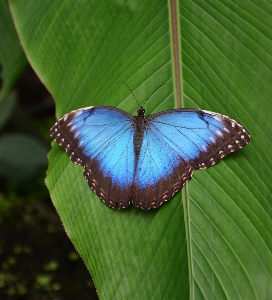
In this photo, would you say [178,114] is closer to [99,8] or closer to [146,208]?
[146,208]

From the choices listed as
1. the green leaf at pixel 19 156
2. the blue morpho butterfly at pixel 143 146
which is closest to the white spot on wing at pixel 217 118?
the blue morpho butterfly at pixel 143 146

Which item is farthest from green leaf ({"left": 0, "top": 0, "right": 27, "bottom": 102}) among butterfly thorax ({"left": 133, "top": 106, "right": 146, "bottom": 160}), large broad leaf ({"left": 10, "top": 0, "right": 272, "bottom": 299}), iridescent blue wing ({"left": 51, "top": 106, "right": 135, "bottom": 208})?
butterfly thorax ({"left": 133, "top": 106, "right": 146, "bottom": 160})

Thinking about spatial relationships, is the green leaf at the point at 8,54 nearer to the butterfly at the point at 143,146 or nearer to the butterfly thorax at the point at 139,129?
the butterfly at the point at 143,146

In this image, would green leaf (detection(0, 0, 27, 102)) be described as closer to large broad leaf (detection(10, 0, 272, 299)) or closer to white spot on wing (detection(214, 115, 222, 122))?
large broad leaf (detection(10, 0, 272, 299))

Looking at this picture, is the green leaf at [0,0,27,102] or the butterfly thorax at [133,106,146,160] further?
the green leaf at [0,0,27,102]

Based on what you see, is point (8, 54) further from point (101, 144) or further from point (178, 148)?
point (178, 148)

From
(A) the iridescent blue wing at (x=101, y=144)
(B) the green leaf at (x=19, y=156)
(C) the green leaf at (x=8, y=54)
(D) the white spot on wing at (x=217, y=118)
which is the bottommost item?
(B) the green leaf at (x=19, y=156)
